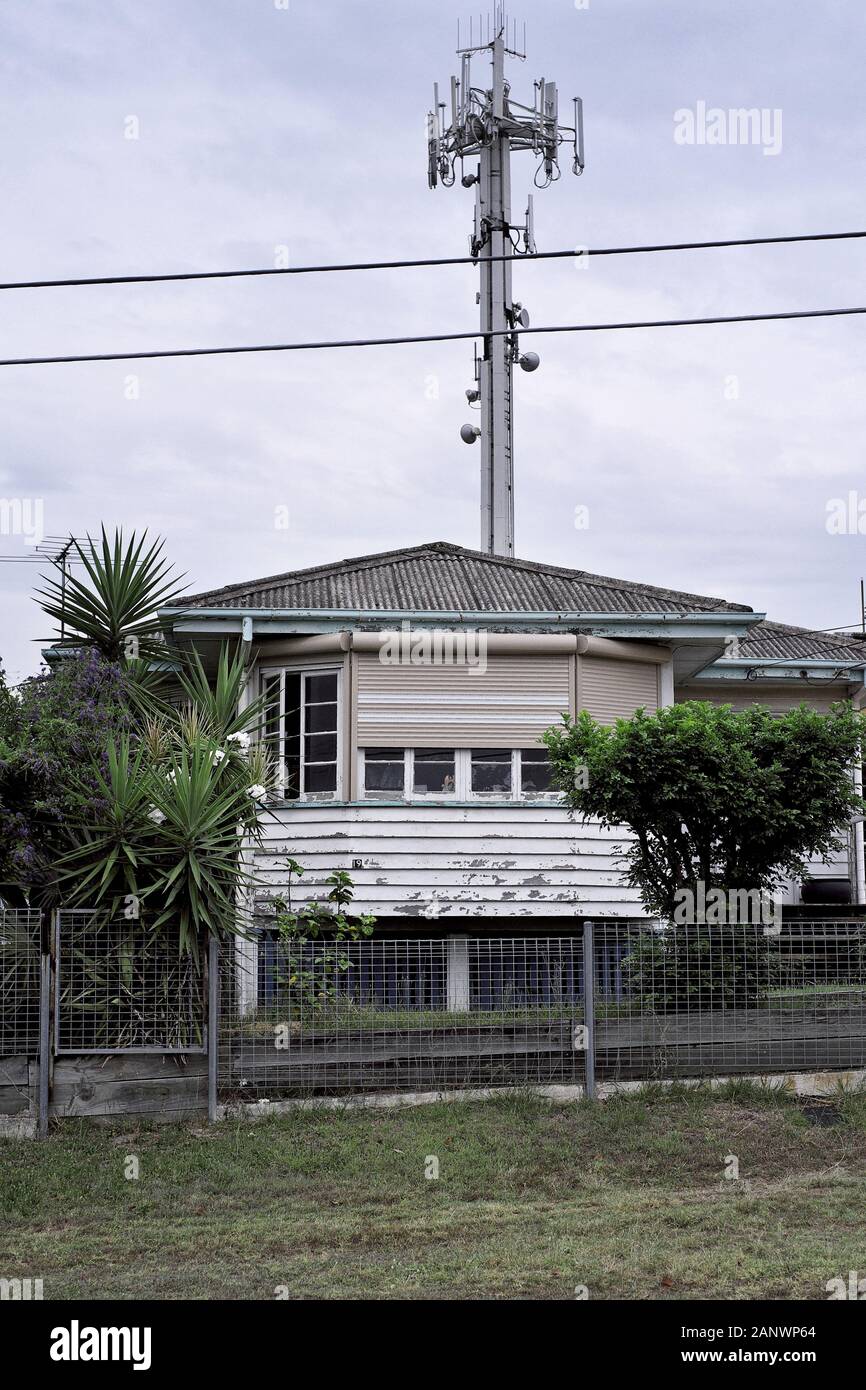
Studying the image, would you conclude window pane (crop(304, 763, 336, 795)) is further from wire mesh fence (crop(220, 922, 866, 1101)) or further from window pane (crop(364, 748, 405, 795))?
wire mesh fence (crop(220, 922, 866, 1101))

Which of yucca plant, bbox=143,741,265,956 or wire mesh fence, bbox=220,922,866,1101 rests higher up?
yucca plant, bbox=143,741,265,956

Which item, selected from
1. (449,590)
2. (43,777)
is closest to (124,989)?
(43,777)

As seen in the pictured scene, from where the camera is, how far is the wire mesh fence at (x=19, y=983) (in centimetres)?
1116

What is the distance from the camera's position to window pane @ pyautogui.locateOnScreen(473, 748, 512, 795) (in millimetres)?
16156

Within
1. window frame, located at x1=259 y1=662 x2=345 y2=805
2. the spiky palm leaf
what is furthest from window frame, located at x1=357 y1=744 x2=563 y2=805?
the spiky palm leaf

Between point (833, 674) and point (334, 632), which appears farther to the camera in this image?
point (833, 674)

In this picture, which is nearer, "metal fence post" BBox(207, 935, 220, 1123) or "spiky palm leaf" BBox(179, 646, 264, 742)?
"metal fence post" BBox(207, 935, 220, 1123)

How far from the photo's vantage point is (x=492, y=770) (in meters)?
16.2

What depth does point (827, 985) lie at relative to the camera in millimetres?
11766

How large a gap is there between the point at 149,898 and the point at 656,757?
186 inches

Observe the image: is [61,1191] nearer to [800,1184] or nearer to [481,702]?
[800,1184]

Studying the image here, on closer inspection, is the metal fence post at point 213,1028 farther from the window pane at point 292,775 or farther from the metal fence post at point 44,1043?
the window pane at point 292,775

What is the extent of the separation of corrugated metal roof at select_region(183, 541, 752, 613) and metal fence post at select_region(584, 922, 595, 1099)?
5.58m
